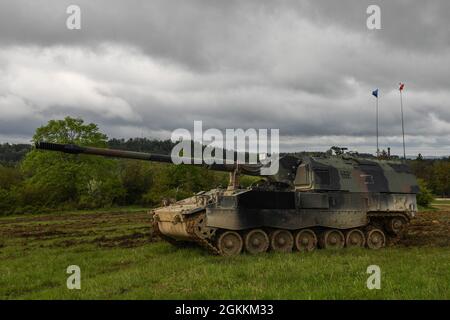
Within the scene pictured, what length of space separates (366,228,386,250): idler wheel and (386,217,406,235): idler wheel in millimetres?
430

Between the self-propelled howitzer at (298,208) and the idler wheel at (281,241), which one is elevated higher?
the self-propelled howitzer at (298,208)

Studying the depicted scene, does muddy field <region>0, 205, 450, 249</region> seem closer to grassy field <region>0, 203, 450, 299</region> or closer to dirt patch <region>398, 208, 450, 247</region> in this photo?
dirt patch <region>398, 208, 450, 247</region>

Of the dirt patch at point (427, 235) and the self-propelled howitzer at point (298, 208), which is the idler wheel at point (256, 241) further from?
the dirt patch at point (427, 235)

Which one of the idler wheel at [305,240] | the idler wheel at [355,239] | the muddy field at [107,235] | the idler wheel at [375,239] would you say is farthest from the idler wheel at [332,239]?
the muddy field at [107,235]

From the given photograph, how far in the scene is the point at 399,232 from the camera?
18.2 meters

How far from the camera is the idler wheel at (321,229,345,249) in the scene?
648 inches

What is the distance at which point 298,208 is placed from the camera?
15859 mm

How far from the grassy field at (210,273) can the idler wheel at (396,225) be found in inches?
22.0

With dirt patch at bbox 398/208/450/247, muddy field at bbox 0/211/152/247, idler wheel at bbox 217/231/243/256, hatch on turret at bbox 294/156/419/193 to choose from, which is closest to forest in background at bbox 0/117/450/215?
muddy field at bbox 0/211/152/247

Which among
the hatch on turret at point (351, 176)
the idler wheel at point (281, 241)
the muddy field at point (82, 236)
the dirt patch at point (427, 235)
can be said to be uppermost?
the hatch on turret at point (351, 176)

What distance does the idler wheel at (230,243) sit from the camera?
579 inches

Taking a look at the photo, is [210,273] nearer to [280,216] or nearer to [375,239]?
[280,216]
